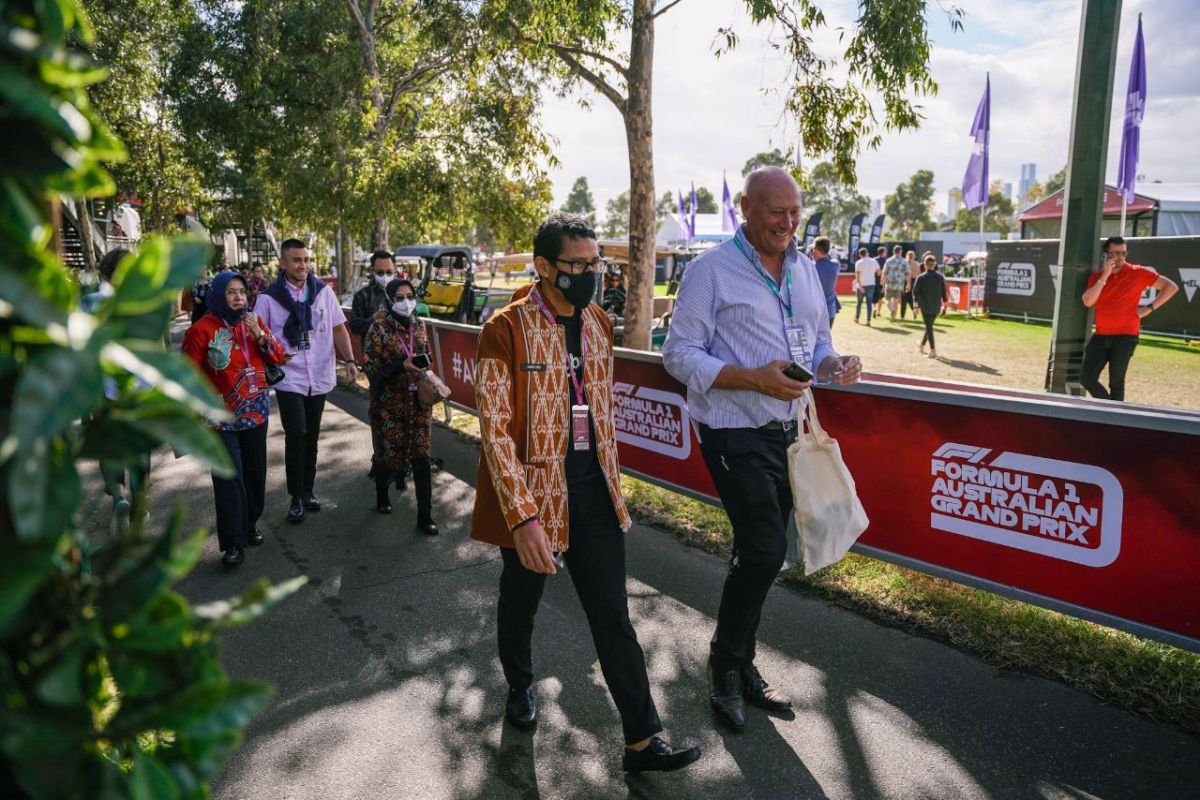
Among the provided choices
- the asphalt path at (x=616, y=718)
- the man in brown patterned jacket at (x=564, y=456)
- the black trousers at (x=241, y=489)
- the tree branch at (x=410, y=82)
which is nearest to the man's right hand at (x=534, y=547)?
the man in brown patterned jacket at (x=564, y=456)

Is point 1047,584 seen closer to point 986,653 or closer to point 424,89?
point 986,653

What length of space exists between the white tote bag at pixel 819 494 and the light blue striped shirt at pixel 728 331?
0.14 metres

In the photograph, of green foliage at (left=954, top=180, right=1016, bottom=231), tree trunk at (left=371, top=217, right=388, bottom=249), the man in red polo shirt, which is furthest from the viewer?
green foliage at (left=954, top=180, right=1016, bottom=231)

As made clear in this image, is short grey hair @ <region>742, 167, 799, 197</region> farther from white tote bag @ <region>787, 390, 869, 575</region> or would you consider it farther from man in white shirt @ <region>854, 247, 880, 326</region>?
man in white shirt @ <region>854, 247, 880, 326</region>

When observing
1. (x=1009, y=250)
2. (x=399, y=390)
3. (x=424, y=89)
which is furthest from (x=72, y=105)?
(x=1009, y=250)

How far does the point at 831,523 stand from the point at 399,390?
392 cm

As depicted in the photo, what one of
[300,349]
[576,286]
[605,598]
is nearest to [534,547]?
[605,598]

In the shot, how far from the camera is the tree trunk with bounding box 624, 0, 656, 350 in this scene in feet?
29.6

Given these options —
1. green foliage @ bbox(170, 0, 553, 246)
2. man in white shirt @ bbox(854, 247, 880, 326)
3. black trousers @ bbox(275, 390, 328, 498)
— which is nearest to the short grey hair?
black trousers @ bbox(275, 390, 328, 498)

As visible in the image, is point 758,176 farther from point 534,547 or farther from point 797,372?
point 534,547

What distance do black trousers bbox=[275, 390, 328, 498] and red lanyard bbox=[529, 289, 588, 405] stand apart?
3.92 metres

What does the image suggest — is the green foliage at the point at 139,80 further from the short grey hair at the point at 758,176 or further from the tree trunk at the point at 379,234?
the short grey hair at the point at 758,176

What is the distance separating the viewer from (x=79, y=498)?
92 cm

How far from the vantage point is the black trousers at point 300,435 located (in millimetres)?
6438
